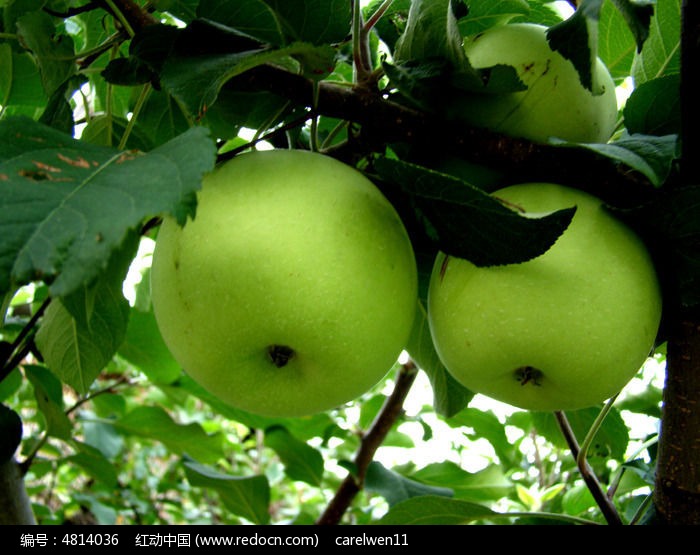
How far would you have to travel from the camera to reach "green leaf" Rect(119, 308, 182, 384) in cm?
166

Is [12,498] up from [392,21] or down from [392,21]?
down

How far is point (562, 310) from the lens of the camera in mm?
704

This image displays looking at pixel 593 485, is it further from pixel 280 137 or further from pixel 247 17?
pixel 247 17

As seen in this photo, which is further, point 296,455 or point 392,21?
point 296,455

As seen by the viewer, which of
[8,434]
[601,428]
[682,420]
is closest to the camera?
[682,420]

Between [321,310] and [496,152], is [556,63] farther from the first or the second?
[321,310]

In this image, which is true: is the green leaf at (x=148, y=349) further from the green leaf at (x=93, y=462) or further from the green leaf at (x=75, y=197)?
the green leaf at (x=75, y=197)

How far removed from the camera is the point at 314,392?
0.76 m

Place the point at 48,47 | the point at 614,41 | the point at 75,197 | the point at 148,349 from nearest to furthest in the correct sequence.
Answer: the point at 75,197
the point at 48,47
the point at 614,41
the point at 148,349

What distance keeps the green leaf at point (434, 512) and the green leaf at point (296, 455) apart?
0.63 m

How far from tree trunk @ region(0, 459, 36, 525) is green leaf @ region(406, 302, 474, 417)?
2.47 feet

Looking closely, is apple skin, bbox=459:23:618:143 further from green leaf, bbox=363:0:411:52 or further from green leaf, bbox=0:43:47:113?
green leaf, bbox=0:43:47:113

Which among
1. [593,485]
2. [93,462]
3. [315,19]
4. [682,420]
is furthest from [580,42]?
[93,462]

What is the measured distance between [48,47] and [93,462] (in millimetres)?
1240
